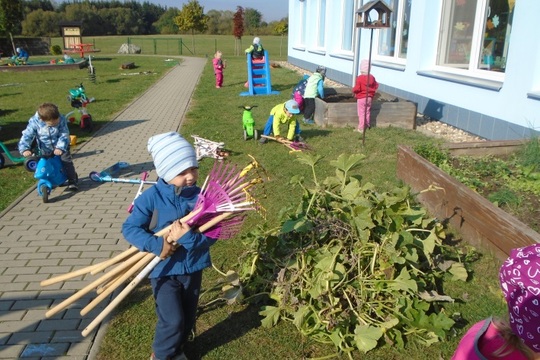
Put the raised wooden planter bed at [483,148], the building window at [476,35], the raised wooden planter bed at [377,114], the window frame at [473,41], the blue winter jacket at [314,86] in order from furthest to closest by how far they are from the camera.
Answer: the blue winter jacket at [314,86] < the raised wooden planter bed at [377,114] < the window frame at [473,41] < the building window at [476,35] < the raised wooden planter bed at [483,148]

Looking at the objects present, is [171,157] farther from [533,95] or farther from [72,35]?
[72,35]

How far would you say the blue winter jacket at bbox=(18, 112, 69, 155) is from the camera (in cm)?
596

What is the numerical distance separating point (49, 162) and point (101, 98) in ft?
32.7

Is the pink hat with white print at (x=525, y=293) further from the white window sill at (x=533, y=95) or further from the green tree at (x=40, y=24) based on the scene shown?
the green tree at (x=40, y=24)

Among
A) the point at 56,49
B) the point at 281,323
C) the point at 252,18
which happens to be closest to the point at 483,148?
the point at 281,323

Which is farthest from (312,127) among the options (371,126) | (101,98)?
(101,98)

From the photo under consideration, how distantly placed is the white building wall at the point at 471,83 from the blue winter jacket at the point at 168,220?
20.0 feet

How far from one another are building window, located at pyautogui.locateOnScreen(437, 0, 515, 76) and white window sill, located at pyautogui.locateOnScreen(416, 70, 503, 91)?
27 cm

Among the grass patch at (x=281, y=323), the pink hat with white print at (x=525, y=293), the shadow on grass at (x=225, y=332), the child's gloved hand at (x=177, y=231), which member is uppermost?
the pink hat with white print at (x=525, y=293)

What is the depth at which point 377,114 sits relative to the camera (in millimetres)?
9133

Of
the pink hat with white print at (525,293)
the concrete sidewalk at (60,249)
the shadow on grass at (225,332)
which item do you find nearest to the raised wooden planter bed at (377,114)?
the concrete sidewalk at (60,249)

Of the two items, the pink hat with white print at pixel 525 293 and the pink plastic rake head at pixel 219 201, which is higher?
the pink hat with white print at pixel 525 293

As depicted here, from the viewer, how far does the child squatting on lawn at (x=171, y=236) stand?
2576 millimetres

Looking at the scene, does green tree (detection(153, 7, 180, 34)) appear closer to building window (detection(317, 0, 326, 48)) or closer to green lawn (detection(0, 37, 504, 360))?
building window (detection(317, 0, 326, 48))
